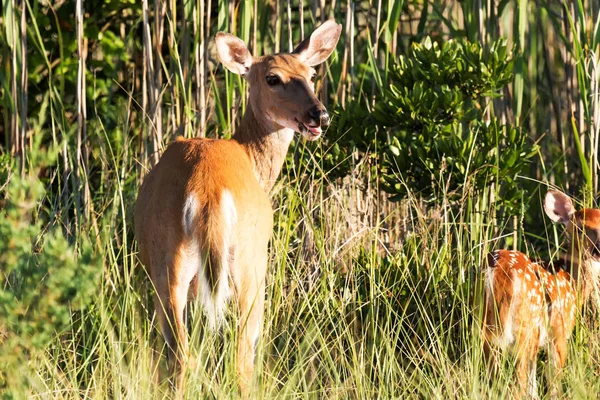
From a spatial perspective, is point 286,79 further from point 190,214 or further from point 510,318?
point 510,318

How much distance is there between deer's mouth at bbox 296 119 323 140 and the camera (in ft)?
13.8

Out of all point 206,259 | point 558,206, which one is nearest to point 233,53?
point 206,259

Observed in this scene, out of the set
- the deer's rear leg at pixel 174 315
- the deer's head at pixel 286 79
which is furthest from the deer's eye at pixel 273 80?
the deer's rear leg at pixel 174 315

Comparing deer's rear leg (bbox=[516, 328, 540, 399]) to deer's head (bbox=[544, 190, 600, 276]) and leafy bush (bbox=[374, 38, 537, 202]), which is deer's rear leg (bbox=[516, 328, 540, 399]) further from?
leafy bush (bbox=[374, 38, 537, 202])

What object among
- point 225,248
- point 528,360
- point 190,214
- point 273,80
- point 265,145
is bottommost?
point 528,360

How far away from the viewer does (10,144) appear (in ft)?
17.7

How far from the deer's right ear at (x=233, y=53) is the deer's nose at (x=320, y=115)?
551mm

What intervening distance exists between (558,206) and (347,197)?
1.08 metres

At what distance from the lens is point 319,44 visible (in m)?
4.77

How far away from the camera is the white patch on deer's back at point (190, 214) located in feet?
11.8

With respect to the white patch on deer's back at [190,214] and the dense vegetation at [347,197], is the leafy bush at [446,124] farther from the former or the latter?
the white patch on deer's back at [190,214]

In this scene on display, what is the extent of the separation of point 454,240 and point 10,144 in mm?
2346

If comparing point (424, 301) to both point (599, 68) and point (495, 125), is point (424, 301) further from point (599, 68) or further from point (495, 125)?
point (599, 68)

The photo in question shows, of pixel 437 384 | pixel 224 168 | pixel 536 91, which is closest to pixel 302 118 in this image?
pixel 224 168
